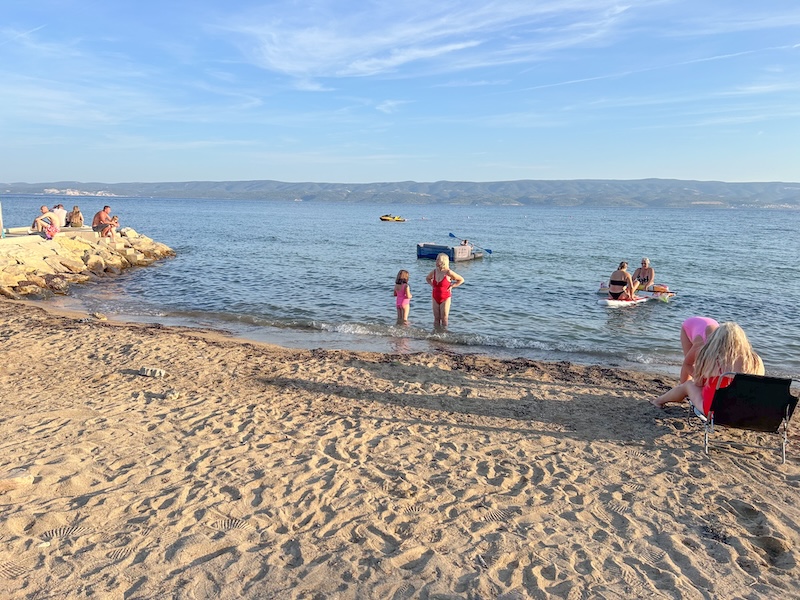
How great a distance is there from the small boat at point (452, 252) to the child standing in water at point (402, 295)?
14.1m

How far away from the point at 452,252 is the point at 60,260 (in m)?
15.9

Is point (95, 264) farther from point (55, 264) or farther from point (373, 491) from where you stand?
point (373, 491)

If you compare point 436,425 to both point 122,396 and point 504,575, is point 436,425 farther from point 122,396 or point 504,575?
point 122,396

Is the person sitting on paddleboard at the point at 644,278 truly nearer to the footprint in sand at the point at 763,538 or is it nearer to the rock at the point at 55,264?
the footprint in sand at the point at 763,538

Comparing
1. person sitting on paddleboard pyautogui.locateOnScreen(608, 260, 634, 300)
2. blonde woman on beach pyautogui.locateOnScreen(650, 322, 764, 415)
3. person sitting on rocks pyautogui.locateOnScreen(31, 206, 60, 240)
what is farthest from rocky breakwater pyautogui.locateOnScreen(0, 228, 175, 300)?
blonde woman on beach pyautogui.locateOnScreen(650, 322, 764, 415)

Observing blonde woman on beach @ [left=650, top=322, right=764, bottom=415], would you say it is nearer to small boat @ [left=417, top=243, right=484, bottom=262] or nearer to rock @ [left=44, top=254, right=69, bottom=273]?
rock @ [left=44, top=254, right=69, bottom=273]

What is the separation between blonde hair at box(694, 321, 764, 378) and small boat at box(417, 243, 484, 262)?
20380mm

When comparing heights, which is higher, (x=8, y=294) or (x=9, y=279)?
(x=9, y=279)

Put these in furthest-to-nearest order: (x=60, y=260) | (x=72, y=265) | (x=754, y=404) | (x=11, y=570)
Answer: (x=72, y=265), (x=60, y=260), (x=754, y=404), (x=11, y=570)

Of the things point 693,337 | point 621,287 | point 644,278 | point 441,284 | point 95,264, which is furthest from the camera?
point 95,264

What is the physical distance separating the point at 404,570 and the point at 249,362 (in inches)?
222

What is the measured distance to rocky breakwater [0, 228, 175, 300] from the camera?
15500mm

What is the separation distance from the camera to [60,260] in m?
18.4

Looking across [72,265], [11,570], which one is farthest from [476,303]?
[72,265]
